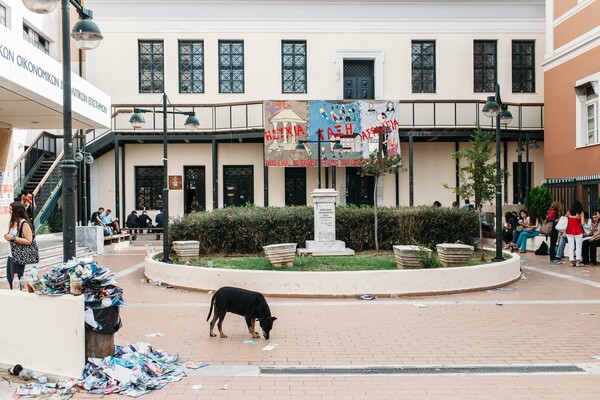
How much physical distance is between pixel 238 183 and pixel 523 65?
49.0 ft

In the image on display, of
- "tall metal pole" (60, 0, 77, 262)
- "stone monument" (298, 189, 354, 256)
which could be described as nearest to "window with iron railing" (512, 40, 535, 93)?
"stone monument" (298, 189, 354, 256)

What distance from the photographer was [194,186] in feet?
89.8

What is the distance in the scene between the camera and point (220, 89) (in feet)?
89.6

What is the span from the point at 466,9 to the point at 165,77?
1473 centimetres

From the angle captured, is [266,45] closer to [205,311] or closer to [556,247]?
[556,247]

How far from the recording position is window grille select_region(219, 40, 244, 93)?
2737 cm

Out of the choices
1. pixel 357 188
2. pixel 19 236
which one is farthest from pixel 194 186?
pixel 19 236

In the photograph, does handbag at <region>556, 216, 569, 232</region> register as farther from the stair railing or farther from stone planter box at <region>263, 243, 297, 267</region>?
the stair railing

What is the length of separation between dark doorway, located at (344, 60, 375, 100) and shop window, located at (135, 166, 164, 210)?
985 centimetres

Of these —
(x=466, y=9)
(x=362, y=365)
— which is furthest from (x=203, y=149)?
(x=362, y=365)

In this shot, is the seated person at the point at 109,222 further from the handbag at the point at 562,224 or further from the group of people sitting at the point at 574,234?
the handbag at the point at 562,224

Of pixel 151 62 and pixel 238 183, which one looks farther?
pixel 238 183

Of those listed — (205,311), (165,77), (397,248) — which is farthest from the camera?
(165,77)

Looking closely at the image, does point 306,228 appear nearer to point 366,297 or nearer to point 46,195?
point 366,297
